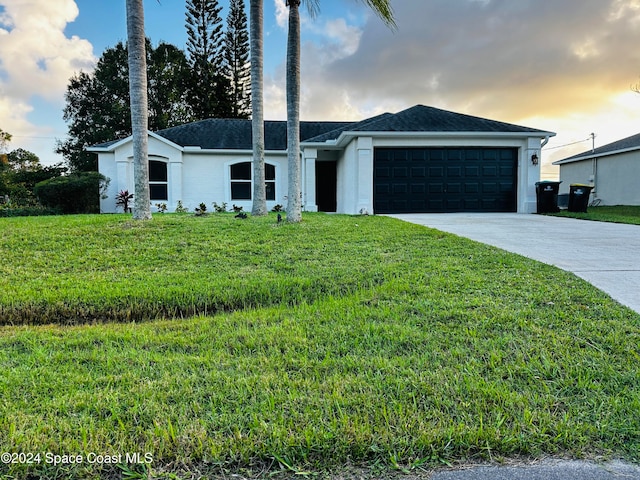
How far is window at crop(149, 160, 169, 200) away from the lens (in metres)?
16.3

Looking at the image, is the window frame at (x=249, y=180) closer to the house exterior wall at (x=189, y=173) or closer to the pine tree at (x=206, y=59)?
the house exterior wall at (x=189, y=173)

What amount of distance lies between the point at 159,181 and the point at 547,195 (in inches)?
587

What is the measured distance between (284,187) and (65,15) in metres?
9.86

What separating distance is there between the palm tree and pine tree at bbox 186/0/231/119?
891 inches

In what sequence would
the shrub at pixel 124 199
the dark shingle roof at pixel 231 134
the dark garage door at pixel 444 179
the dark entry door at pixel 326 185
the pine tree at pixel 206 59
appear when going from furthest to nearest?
the pine tree at pixel 206 59 → the dark entry door at pixel 326 185 → the dark shingle roof at pixel 231 134 → the shrub at pixel 124 199 → the dark garage door at pixel 444 179

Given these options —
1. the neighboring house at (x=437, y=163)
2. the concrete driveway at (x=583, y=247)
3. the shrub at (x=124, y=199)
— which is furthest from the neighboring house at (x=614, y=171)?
the shrub at (x=124, y=199)

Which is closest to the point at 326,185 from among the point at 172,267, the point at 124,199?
the point at 124,199

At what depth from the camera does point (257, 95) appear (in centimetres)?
1029

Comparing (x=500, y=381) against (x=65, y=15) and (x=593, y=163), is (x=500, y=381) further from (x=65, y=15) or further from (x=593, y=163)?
(x=593, y=163)

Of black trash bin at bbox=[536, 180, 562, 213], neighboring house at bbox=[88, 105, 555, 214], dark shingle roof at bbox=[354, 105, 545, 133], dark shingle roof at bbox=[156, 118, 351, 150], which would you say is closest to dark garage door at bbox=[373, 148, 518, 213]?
neighboring house at bbox=[88, 105, 555, 214]

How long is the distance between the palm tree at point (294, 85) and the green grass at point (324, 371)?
15.0 ft

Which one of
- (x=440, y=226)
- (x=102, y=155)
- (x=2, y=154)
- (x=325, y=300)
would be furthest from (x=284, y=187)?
(x=2, y=154)

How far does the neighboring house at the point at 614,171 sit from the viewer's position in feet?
62.5

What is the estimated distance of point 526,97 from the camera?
52.9 ft
